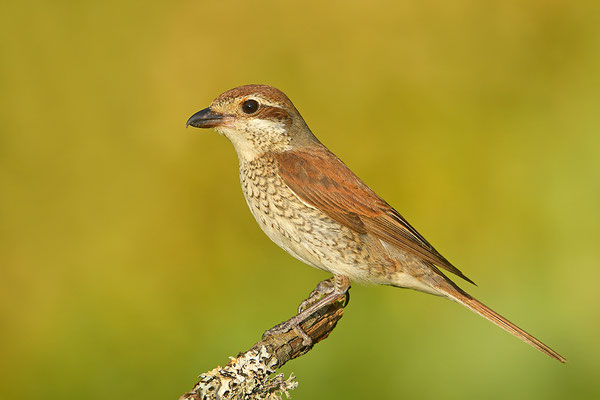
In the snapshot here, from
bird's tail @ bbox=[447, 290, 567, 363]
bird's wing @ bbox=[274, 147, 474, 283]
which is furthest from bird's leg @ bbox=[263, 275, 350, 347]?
bird's tail @ bbox=[447, 290, 567, 363]

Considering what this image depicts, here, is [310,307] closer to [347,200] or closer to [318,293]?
[318,293]

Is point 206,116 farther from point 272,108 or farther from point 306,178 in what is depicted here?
point 306,178

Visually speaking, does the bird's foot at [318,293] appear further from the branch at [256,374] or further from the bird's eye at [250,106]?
the bird's eye at [250,106]

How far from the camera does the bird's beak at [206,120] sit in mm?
3855

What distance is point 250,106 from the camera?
3.91 meters

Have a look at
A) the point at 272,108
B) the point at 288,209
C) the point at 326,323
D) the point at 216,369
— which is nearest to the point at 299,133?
the point at 272,108

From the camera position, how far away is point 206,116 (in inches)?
152

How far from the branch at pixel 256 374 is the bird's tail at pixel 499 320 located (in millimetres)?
906

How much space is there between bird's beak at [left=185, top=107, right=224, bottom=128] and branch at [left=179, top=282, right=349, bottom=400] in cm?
127

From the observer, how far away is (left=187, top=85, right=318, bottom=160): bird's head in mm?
3881

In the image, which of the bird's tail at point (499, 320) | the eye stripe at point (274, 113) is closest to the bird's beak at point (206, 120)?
the eye stripe at point (274, 113)

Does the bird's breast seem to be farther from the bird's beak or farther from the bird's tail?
the bird's tail

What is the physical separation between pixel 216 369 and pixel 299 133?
161cm

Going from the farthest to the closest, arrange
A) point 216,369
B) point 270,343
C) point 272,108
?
point 272,108
point 270,343
point 216,369
